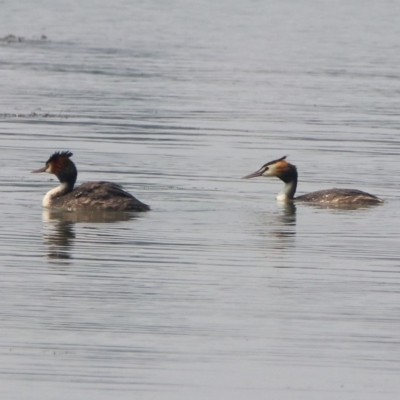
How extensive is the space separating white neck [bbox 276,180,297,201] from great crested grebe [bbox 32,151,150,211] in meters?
2.65

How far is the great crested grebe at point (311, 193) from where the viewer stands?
21.7 m

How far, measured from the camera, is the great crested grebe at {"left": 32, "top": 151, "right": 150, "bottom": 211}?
67.7 feet

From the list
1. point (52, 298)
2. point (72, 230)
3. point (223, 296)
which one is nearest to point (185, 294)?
point (223, 296)

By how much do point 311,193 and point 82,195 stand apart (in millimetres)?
3578

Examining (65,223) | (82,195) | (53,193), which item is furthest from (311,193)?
(65,223)

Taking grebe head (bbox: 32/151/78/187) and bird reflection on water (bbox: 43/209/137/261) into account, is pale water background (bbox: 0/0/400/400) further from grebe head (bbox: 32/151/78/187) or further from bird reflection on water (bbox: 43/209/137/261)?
grebe head (bbox: 32/151/78/187)

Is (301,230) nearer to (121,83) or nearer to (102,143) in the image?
(102,143)

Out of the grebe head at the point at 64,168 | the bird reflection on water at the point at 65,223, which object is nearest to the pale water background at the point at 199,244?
the bird reflection on water at the point at 65,223

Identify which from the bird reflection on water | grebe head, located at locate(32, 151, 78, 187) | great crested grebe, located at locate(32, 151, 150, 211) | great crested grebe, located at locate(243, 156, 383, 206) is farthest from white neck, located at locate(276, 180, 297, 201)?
grebe head, located at locate(32, 151, 78, 187)

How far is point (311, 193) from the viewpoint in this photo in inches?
889

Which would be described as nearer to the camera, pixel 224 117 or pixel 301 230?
pixel 301 230

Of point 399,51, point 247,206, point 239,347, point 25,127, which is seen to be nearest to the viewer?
point 239,347

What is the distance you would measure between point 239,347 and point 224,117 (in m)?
21.1

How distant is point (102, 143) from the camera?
28203mm
